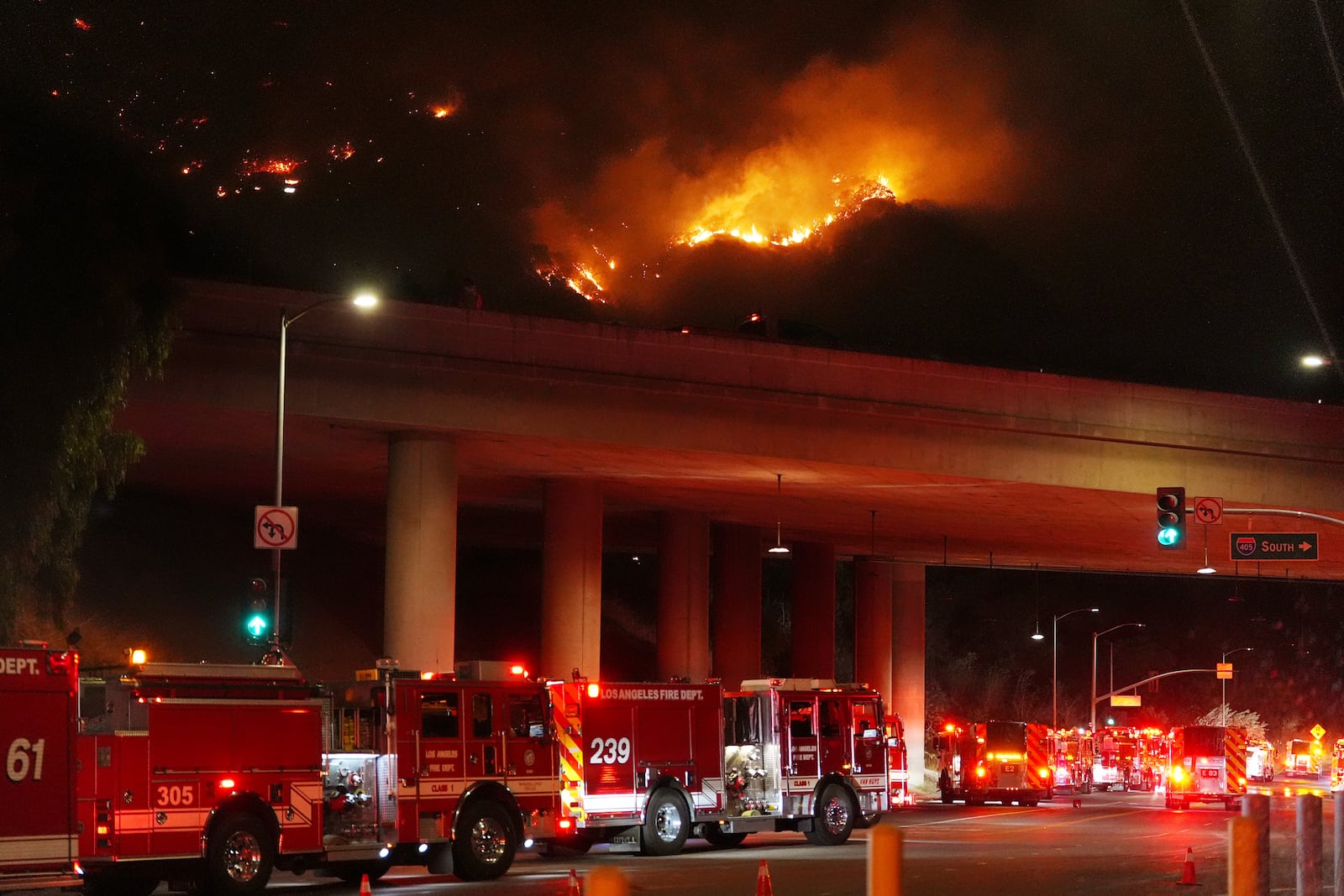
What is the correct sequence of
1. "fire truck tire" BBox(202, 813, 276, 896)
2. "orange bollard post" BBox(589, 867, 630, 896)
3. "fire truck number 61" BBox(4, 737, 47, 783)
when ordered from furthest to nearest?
"fire truck tire" BBox(202, 813, 276, 896)
"fire truck number 61" BBox(4, 737, 47, 783)
"orange bollard post" BBox(589, 867, 630, 896)

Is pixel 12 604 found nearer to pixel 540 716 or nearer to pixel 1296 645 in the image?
pixel 540 716

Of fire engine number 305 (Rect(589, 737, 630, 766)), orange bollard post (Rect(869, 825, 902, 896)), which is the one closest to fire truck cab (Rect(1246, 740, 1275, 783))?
fire engine number 305 (Rect(589, 737, 630, 766))

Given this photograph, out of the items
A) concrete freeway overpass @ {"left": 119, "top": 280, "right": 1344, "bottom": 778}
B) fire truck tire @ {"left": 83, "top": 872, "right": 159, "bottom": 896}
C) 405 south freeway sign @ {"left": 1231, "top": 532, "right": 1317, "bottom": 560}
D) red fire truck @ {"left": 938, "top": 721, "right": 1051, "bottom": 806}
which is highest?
concrete freeway overpass @ {"left": 119, "top": 280, "right": 1344, "bottom": 778}

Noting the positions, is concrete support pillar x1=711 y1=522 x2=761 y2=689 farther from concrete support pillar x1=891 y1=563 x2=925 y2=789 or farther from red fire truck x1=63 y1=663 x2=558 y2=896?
red fire truck x1=63 y1=663 x2=558 y2=896

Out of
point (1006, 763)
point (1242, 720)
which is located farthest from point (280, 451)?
point (1242, 720)

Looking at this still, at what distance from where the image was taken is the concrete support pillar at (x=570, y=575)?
125 ft

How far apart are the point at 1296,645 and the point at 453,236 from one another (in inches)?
3151

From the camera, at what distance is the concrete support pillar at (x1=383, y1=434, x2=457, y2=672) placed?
3153 centimetres

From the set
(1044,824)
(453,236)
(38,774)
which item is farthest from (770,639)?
(38,774)

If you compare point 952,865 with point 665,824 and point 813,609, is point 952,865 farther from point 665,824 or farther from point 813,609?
point 813,609

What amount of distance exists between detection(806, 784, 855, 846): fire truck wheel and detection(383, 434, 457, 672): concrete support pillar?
7727 millimetres

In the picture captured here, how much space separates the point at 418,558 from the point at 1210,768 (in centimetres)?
2233

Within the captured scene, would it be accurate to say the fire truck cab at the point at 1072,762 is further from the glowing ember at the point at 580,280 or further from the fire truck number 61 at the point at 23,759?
the fire truck number 61 at the point at 23,759

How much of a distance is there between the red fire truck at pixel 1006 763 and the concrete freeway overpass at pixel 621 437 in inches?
218
